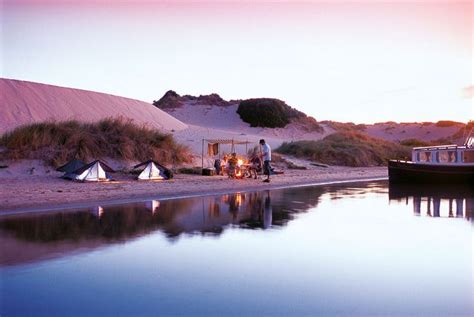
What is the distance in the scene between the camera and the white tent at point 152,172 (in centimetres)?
2169

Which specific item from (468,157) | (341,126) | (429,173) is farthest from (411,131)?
(429,173)

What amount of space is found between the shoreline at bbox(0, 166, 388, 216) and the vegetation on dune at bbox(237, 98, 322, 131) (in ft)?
161

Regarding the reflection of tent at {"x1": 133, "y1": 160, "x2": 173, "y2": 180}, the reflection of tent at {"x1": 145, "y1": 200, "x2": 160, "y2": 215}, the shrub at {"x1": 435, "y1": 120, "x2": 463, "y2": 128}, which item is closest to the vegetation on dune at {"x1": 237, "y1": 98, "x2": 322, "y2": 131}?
the shrub at {"x1": 435, "y1": 120, "x2": 463, "y2": 128}

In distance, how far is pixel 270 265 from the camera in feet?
24.6

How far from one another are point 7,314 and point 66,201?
30.6 ft

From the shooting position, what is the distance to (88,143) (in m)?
24.2

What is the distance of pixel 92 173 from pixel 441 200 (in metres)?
12.7

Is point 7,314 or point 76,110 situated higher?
point 76,110

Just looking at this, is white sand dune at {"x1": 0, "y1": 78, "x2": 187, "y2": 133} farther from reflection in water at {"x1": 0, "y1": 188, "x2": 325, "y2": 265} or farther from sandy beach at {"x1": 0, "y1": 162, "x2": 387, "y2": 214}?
reflection in water at {"x1": 0, "y1": 188, "x2": 325, "y2": 265}

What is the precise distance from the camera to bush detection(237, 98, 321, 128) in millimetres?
73812

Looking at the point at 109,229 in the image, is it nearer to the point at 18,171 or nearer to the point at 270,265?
the point at 270,265

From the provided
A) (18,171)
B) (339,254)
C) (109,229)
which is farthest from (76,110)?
(339,254)

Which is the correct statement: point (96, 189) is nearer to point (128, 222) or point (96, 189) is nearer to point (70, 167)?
point (70, 167)

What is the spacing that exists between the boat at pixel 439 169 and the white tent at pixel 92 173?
44.4 feet
